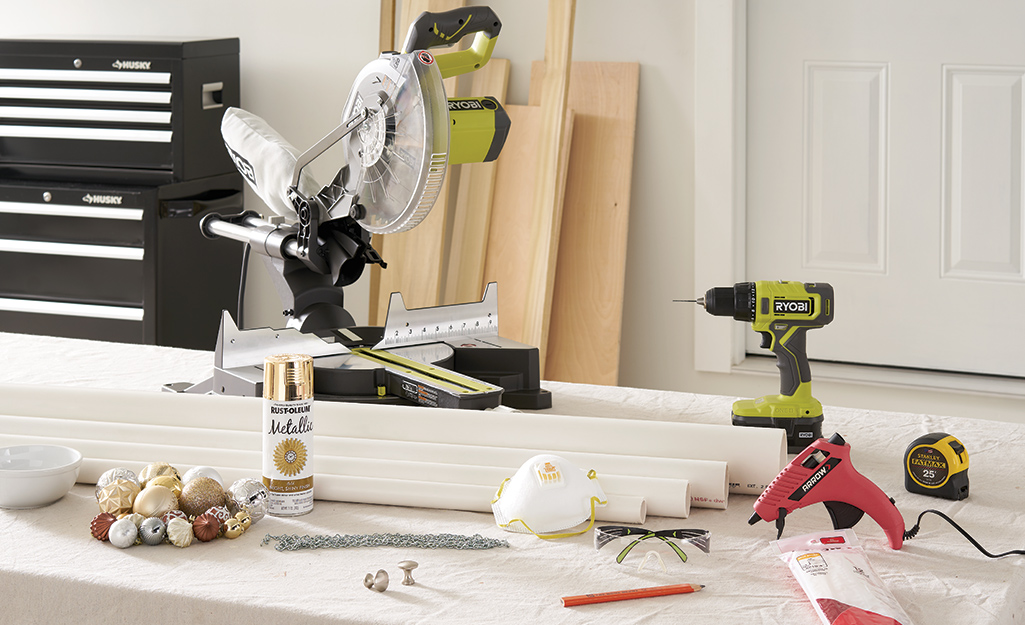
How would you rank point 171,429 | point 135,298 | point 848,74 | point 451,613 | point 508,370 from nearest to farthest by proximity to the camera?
1. point 451,613
2. point 171,429
3. point 508,370
4. point 848,74
5. point 135,298

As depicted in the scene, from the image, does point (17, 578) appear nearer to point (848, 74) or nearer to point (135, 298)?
point (135, 298)

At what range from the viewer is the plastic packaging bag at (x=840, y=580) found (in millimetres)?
906

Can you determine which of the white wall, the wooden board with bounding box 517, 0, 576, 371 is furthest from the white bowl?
the white wall

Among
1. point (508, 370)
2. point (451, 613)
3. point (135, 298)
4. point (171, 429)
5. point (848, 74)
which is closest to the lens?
point (451, 613)

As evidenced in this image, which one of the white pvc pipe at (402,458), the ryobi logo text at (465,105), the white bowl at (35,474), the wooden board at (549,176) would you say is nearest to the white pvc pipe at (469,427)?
the white pvc pipe at (402,458)

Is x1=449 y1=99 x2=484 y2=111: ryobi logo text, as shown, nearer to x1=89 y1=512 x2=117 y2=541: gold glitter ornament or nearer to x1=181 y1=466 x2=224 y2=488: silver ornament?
x1=181 y1=466 x2=224 y2=488: silver ornament

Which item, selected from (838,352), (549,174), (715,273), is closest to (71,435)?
(549,174)

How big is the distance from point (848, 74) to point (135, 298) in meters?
2.23

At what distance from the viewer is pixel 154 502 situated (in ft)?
3.62

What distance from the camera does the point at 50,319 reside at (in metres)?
3.22

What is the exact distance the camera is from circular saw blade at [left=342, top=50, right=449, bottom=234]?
1.50 metres

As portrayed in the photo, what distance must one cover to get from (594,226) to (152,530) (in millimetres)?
2169

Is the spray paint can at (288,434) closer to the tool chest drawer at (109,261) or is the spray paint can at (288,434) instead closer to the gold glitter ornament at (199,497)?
the gold glitter ornament at (199,497)

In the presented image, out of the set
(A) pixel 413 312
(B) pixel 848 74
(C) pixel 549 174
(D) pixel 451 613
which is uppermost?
(B) pixel 848 74
